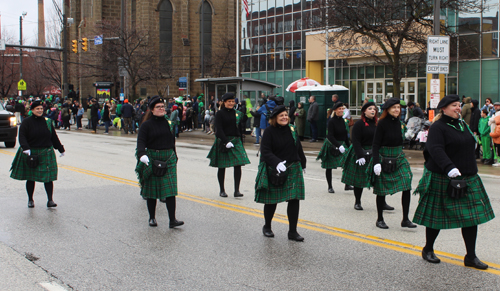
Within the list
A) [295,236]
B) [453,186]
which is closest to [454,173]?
[453,186]

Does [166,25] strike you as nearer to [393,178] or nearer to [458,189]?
[393,178]

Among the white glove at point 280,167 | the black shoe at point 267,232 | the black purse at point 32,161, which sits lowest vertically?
the black shoe at point 267,232

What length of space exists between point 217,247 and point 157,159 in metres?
1.56

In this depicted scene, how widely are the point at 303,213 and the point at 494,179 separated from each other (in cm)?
596

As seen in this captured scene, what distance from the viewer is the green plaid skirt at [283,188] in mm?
6465

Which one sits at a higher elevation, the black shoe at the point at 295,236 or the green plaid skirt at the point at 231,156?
the green plaid skirt at the point at 231,156

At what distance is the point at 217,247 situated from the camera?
6.39 meters

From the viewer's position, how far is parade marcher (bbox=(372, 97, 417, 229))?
7.09 m

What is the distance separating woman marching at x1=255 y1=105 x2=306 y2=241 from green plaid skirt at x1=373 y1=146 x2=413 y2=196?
1.18 m

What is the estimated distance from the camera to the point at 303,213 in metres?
8.23

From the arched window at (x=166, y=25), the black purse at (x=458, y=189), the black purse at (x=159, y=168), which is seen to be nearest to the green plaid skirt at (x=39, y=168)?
the black purse at (x=159, y=168)

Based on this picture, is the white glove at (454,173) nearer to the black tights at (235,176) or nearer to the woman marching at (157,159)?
the woman marching at (157,159)

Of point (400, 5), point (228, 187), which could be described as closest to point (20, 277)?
point (228, 187)

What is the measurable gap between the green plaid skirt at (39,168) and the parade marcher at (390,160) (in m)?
4.94
